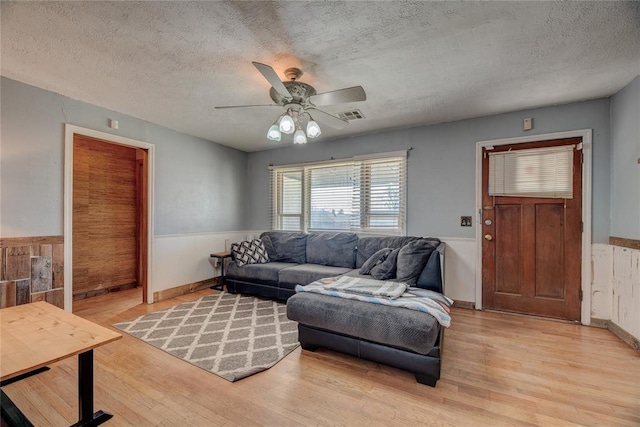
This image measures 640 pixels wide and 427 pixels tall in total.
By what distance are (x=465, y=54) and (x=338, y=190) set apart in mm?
2753

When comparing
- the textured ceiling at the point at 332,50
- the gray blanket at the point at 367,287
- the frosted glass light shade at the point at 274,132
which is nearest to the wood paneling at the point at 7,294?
the textured ceiling at the point at 332,50

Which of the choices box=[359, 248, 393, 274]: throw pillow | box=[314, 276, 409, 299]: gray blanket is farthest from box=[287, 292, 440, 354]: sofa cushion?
box=[359, 248, 393, 274]: throw pillow

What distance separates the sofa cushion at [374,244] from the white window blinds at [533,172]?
4.24ft

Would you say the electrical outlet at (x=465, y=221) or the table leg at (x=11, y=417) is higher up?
the electrical outlet at (x=465, y=221)

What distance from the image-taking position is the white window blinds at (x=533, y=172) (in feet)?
10.5

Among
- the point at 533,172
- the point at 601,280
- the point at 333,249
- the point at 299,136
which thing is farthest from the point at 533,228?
the point at 299,136

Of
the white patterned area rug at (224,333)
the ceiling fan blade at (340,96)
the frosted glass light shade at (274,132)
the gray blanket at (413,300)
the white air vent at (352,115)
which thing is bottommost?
the white patterned area rug at (224,333)

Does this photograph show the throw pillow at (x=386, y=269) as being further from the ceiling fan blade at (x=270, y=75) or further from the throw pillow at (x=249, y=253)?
the ceiling fan blade at (x=270, y=75)

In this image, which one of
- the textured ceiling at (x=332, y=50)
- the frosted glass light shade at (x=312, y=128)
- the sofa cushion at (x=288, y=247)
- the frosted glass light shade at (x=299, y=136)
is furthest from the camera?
the sofa cushion at (x=288, y=247)

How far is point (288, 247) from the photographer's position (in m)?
Answer: 4.52

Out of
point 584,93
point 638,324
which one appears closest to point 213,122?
point 584,93

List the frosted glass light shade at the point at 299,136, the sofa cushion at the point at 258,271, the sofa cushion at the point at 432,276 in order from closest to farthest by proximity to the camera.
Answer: the frosted glass light shade at the point at 299,136 → the sofa cushion at the point at 432,276 → the sofa cushion at the point at 258,271

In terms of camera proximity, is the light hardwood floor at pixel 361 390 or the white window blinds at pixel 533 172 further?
the white window blinds at pixel 533 172

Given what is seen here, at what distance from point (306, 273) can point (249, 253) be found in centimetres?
112
